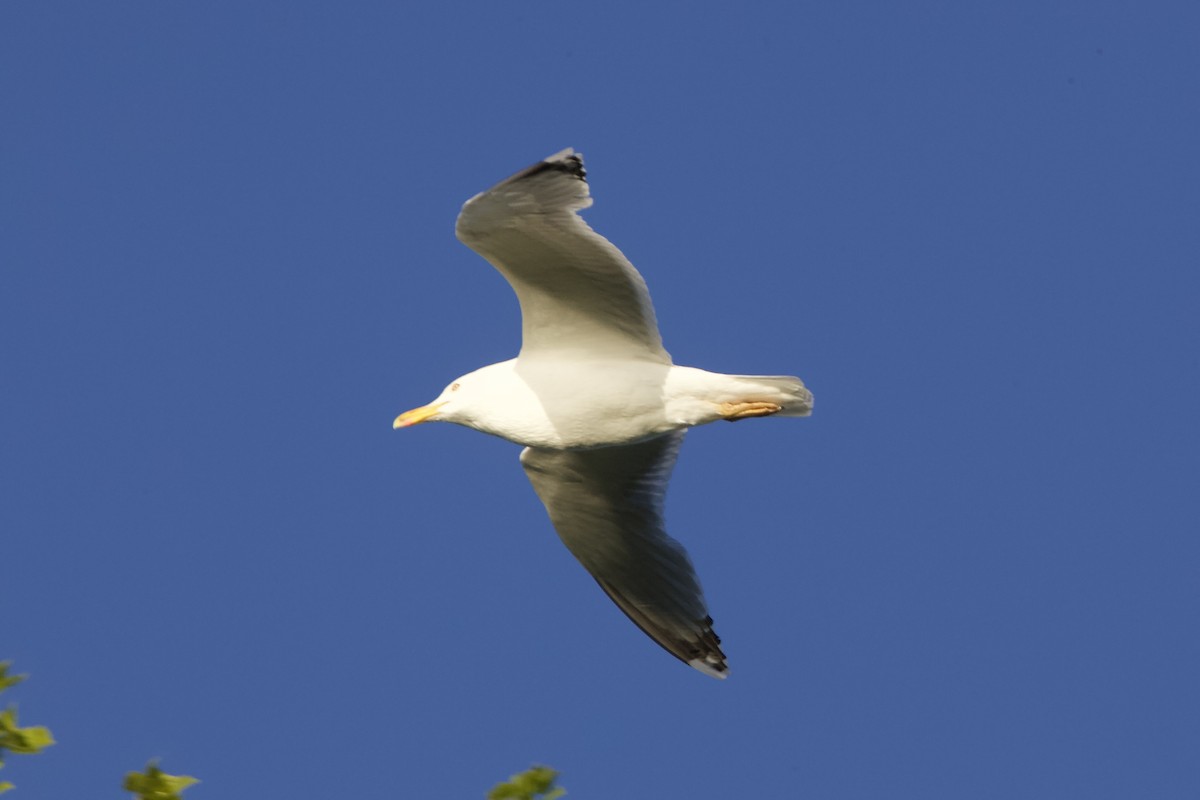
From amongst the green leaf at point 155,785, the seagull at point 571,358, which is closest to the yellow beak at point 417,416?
the seagull at point 571,358

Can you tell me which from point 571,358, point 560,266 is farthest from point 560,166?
point 571,358

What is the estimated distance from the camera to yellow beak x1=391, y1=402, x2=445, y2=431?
33.4 feet

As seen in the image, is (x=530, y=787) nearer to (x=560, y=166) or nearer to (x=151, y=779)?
(x=151, y=779)

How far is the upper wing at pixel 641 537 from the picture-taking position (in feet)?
36.4

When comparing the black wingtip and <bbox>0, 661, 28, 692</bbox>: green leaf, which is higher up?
the black wingtip

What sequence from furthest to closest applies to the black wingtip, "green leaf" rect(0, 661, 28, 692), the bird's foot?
the bird's foot → the black wingtip → "green leaf" rect(0, 661, 28, 692)

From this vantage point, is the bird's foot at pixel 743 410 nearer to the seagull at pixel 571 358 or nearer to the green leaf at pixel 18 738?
the seagull at pixel 571 358

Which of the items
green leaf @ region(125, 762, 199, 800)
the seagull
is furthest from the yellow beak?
green leaf @ region(125, 762, 199, 800)

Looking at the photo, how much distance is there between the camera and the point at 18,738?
10.5 ft

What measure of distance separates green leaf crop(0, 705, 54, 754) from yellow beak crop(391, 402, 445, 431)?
695 cm

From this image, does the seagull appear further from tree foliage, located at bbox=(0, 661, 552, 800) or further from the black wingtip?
tree foliage, located at bbox=(0, 661, 552, 800)

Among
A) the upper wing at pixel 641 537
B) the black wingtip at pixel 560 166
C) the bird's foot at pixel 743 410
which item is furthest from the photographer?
the upper wing at pixel 641 537

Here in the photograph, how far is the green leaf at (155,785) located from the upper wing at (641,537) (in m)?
7.77

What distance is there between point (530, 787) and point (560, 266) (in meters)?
6.32
